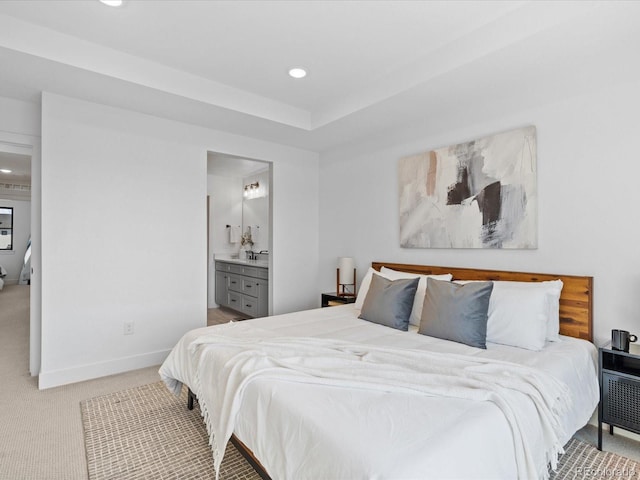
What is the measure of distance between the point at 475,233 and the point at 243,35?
2427 mm

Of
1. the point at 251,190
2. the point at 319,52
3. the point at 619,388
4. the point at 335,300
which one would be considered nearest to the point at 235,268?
the point at 251,190

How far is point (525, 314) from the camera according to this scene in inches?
90.4

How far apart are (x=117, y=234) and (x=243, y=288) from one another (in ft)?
7.61

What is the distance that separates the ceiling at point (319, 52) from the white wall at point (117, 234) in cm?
34

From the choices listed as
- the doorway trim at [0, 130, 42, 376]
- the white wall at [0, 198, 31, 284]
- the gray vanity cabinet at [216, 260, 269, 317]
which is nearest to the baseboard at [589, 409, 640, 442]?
the gray vanity cabinet at [216, 260, 269, 317]

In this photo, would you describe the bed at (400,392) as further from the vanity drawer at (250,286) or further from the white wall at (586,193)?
the vanity drawer at (250,286)

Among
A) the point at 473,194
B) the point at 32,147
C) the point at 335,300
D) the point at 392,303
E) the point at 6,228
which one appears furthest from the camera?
the point at 6,228

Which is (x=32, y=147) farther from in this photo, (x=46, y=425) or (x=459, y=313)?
(x=459, y=313)

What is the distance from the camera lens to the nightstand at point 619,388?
202 centimetres

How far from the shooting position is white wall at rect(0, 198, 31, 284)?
8.28m

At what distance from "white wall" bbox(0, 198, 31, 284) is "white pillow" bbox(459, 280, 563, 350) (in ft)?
33.6

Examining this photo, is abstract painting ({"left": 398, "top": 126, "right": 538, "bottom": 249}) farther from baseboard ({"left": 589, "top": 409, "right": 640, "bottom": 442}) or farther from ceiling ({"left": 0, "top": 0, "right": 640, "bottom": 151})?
baseboard ({"left": 589, "top": 409, "right": 640, "bottom": 442})

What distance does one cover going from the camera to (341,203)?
457cm

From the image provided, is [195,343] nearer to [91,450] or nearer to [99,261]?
[91,450]
